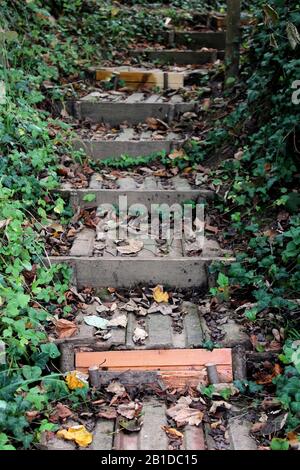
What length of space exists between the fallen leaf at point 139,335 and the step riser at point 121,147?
2366mm

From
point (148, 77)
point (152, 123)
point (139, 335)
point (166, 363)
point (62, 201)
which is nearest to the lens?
point (166, 363)

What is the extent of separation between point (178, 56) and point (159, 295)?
16.2 feet

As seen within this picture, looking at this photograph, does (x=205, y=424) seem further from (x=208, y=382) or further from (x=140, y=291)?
(x=140, y=291)

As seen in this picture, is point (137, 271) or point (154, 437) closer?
point (154, 437)

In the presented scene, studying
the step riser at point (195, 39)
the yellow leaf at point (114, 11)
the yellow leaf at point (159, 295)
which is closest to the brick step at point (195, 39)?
the step riser at point (195, 39)

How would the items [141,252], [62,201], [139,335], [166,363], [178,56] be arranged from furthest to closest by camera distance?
[178,56], [62,201], [141,252], [139,335], [166,363]

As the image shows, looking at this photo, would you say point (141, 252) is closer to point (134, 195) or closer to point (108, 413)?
point (134, 195)

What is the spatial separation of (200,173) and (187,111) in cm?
138

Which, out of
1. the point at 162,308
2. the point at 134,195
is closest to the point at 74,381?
the point at 162,308

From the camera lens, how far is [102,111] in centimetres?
593

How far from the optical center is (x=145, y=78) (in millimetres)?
6684

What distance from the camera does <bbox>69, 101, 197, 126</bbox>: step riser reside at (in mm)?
5906

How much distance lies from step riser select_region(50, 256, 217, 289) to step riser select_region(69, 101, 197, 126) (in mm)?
2629
